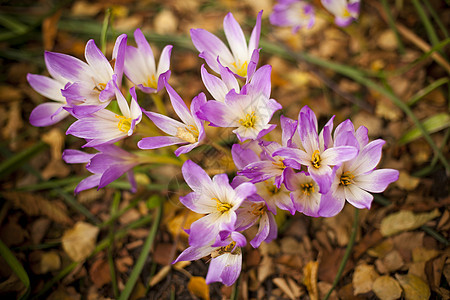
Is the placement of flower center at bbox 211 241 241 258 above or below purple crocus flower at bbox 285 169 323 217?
below

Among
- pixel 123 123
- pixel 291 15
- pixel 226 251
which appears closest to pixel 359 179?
pixel 226 251

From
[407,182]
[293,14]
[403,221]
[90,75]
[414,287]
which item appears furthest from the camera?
[293,14]

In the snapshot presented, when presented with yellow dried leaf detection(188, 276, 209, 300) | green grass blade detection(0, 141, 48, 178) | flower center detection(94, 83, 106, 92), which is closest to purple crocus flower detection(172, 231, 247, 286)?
yellow dried leaf detection(188, 276, 209, 300)

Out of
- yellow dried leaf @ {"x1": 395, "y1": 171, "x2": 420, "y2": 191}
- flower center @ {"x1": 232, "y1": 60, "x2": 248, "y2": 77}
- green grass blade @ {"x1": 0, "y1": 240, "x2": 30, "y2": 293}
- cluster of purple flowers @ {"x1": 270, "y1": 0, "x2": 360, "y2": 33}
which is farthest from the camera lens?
cluster of purple flowers @ {"x1": 270, "y1": 0, "x2": 360, "y2": 33}

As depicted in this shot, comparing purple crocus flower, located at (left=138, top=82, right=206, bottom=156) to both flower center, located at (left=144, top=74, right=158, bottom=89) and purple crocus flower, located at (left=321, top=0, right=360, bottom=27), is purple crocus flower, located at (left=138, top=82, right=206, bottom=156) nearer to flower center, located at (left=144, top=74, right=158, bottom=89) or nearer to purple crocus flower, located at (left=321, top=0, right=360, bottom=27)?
flower center, located at (left=144, top=74, right=158, bottom=89)

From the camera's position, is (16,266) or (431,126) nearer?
(16,266)

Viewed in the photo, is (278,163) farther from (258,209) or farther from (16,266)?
(16,266)
